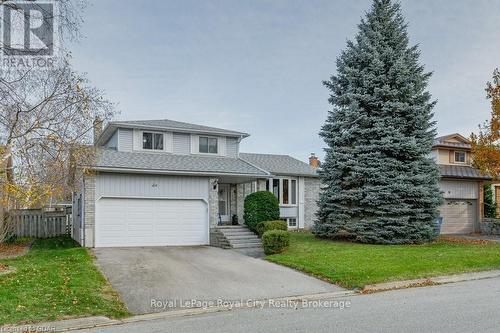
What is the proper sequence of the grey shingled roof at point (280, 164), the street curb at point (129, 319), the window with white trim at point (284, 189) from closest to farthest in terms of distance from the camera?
the street curb at point (129, 319), the window with white trim at point (284, 189), the grey shingled roof at point (280, 164)

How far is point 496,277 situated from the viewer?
37.3ft

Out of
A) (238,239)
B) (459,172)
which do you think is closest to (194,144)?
(238,239)

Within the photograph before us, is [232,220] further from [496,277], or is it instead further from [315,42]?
[496,277]

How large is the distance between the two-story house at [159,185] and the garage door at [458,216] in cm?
1200

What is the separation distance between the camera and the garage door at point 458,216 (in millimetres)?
25453

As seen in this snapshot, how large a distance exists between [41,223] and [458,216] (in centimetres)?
2401

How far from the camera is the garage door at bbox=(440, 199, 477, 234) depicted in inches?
1002

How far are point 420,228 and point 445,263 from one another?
196 inches

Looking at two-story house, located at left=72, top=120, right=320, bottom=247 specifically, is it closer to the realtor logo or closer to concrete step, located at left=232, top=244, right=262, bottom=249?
concrete step, located at left=232, top=244, right=262, bottom=249

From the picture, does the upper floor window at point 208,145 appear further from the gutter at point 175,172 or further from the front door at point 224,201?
the gutter at point 175,172

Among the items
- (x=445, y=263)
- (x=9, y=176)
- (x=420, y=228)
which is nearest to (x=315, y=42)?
(x=420, y=228)

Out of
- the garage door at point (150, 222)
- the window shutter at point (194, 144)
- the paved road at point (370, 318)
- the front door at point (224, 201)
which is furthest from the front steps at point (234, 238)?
the paved road at point (370, 318)

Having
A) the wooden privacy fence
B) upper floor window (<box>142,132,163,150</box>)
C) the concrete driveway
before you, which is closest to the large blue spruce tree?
the concrete driveway

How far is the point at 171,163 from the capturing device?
18.3m
